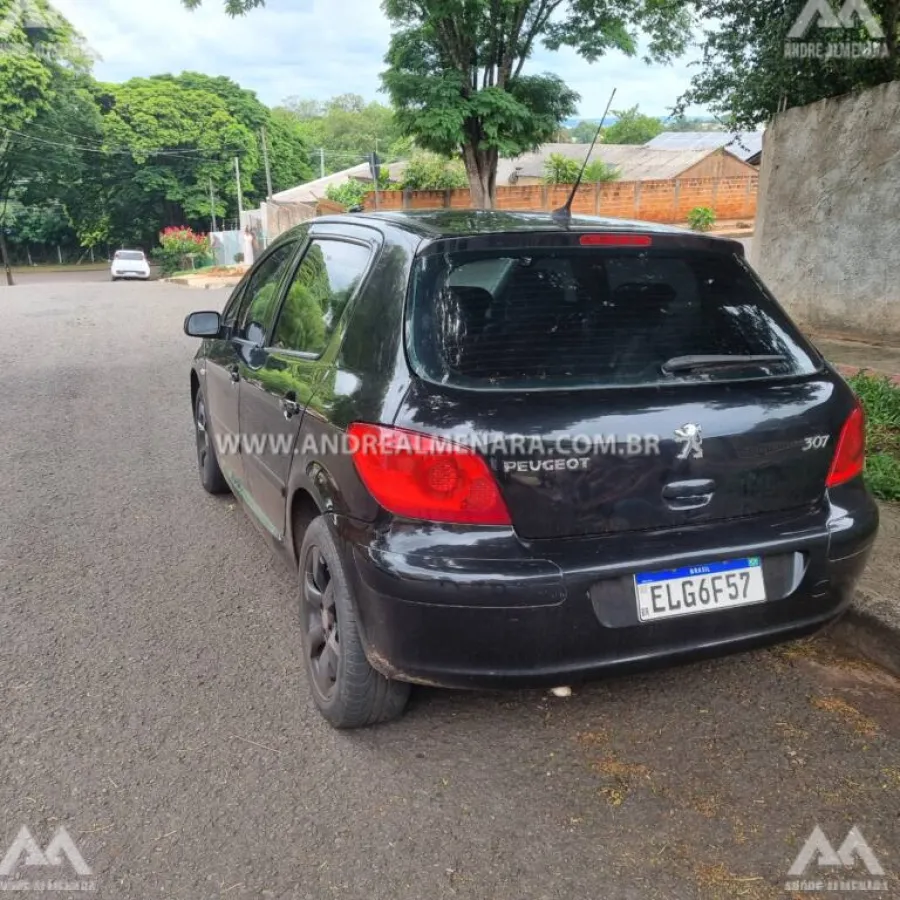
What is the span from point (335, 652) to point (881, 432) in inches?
157

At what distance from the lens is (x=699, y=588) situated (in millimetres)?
2357

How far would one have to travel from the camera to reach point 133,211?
54688 mm

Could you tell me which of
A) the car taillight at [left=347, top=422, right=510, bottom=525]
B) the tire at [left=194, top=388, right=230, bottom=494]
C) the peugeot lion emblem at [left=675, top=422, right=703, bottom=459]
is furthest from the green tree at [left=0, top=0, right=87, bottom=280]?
the peugeot lion emblem at [left=675, top=422, right=703, bottom=459]

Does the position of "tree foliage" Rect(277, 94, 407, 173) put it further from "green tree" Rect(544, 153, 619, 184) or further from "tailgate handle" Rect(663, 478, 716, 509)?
"tailgate handle" Rect(663, 478, 716, 509)

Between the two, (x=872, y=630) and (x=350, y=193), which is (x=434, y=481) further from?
(x=350, y=193)

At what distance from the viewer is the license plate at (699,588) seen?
Result: 7.59ft

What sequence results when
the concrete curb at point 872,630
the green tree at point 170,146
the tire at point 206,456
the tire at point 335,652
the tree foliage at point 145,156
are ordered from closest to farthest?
1. the tire at point 335,652
2. the concrete curb at point 872,630
3. the tire at point 206,456
4. the tree foliage at point 145,156
5. the green tree at point 170,146

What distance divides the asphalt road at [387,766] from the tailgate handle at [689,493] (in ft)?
2.74

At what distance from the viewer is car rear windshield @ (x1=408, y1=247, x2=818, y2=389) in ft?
7.91

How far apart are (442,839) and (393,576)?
2.39ft

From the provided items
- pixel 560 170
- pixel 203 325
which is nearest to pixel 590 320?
pixel 203 325

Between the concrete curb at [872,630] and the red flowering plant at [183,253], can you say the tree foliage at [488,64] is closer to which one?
the concrete curb at [872,630]

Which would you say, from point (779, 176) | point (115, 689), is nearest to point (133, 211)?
point (779, 176)

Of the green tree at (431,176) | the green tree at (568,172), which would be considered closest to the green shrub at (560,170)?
the green tree at (568,172)
